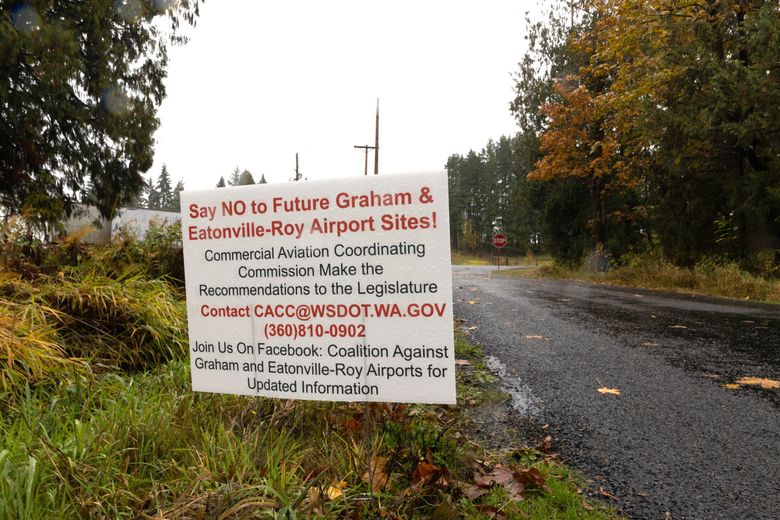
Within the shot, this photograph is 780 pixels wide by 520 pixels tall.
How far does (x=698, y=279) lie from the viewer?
12758mm

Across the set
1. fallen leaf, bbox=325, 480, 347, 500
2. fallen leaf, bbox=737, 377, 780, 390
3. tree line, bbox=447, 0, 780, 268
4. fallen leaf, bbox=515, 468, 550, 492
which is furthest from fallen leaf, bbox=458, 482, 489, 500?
tree line, bbox=447, 0, 780, 268

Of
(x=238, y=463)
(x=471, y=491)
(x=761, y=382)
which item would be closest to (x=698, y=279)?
(x=761, y=382)

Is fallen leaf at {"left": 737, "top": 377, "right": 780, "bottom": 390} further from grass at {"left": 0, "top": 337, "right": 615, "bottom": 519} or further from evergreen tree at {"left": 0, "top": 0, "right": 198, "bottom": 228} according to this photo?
evergreen tree at {"left": 0, "top": 0, "right": 198, "bottom": 228}

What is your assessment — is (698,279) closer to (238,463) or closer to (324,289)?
(324,289)

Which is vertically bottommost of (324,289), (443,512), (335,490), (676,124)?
(443,512)

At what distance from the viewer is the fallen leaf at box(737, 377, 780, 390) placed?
392cm

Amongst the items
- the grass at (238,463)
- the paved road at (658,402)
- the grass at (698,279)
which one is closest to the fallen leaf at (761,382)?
the paved road at (658,402)

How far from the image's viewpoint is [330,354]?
214 cm

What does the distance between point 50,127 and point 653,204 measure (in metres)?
17.9

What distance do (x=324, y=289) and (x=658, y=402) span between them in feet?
9.25

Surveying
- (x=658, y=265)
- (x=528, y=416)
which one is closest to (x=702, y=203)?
(x=658, y=265)

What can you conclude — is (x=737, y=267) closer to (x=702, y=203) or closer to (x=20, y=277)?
(x=702, y=203)

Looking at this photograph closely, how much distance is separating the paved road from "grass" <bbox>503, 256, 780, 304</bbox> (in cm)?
397

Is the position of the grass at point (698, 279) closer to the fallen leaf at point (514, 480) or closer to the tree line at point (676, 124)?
the tree line at point (676, 124)
